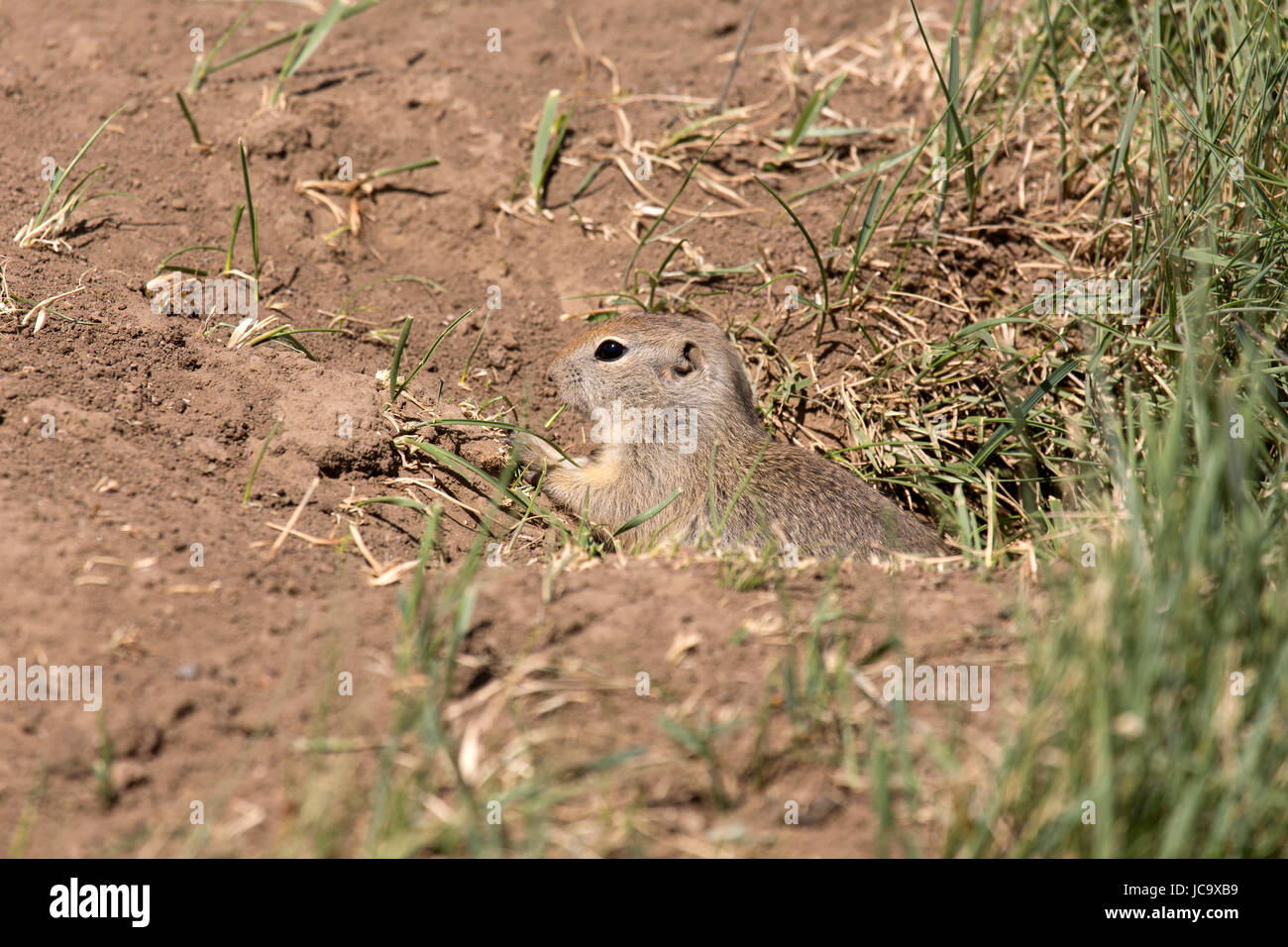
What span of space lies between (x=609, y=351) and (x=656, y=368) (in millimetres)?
237

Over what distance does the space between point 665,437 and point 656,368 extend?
1.10ft

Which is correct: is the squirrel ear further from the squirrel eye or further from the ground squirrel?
the squirrel eye

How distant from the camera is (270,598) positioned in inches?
127

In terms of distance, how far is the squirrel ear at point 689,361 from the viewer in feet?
16.9

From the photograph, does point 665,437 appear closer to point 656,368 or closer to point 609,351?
point 656,368

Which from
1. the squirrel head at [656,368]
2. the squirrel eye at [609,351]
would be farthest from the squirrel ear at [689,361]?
the squirrel eye at [609,351]

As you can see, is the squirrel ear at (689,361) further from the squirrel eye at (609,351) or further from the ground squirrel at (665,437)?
the squirrel eye at (609,351)

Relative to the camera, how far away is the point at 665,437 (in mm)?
5141

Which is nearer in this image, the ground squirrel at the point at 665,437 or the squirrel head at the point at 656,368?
the ground squirrel at the point at 665,437

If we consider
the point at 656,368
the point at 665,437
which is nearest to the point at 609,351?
the point at 656,368

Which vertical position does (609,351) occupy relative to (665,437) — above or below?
above
